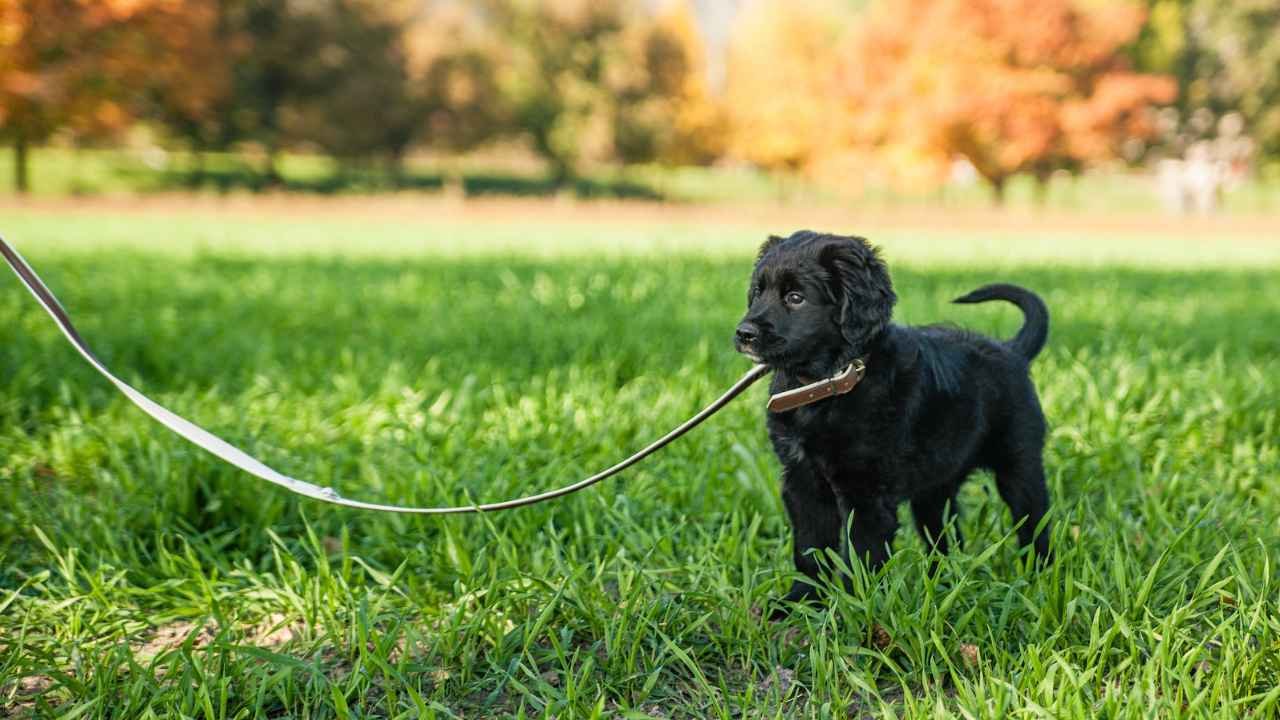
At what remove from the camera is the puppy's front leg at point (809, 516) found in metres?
2.78

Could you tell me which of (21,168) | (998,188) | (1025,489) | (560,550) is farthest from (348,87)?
(1025,489)

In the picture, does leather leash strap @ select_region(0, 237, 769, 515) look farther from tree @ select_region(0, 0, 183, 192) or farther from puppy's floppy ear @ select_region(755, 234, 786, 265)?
tree @ select_region(0, 0, 183, 192)

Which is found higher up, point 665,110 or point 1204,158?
point 665,110

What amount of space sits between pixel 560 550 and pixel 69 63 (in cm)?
3258

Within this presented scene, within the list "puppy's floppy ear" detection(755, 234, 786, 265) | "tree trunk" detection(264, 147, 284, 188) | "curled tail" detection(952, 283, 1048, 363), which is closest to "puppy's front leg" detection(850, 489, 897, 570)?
"puppy's floppy ear" detection(755, 234, 786, 265)

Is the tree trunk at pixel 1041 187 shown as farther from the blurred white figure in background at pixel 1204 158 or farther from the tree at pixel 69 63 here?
the tree at pixel 69 63

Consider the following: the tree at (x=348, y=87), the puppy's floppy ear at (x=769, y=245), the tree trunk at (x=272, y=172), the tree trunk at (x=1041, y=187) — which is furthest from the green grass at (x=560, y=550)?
the tree trunk at (x=272, y=172)

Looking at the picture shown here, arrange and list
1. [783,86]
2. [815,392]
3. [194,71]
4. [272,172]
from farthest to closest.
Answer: [783,86]
[272,172]
[194,71]
[815,392]

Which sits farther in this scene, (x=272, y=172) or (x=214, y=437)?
(x=272, y=172)

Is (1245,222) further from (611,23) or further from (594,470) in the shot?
(594,470)

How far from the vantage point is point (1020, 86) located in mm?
32906

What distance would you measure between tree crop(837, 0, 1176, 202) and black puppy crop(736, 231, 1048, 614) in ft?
107

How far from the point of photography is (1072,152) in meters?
34.3

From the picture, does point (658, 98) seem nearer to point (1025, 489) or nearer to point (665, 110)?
point (665, 110)
